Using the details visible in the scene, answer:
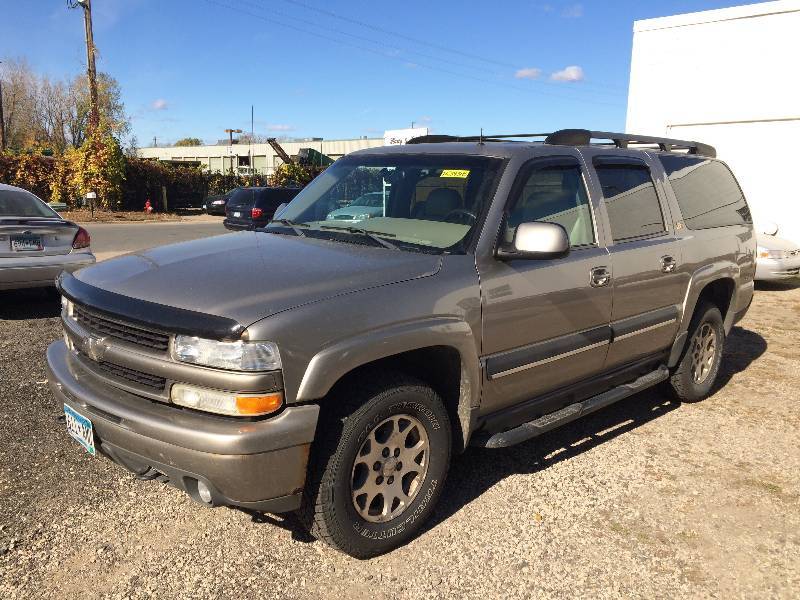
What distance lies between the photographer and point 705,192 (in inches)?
202

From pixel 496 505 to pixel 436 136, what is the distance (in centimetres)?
260

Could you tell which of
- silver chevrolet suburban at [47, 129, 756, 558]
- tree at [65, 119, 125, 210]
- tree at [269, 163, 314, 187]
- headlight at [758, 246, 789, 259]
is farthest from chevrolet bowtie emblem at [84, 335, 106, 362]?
tree at [269, 163, 314, 187]

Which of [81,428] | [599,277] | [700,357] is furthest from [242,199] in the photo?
[81,428]

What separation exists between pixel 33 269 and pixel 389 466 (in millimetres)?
5803

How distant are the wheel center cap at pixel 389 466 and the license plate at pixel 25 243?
586 centimetres

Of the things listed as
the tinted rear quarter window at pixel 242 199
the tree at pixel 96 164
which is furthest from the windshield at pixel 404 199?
the tree at pixel 96 164

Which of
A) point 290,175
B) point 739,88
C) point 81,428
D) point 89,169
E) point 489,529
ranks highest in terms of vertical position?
point 739,88

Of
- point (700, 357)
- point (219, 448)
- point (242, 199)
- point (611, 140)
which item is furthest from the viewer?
point (242, 199)

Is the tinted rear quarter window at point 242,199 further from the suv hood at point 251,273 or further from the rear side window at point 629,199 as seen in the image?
the suv hood at point 251,273

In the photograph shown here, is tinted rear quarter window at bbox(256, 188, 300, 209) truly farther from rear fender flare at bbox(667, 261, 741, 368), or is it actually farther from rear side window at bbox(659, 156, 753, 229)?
rear fender flare at bbox(667, 261, 741, 368)

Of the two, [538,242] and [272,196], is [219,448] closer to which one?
[538,242]

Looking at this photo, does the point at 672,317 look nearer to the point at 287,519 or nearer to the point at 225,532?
the point at 287,519

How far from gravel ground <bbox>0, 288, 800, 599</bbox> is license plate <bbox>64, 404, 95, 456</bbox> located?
19.2 inches

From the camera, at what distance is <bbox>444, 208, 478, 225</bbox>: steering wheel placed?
343 centimetres
